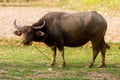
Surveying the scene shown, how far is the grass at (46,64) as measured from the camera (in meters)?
11.9

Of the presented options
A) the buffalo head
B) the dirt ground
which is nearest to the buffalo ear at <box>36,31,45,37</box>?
the buffalo head

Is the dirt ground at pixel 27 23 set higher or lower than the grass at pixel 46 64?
lower

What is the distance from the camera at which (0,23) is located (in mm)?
24672

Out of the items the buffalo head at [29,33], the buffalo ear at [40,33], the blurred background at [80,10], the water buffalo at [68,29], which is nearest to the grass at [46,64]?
the water buffalo at [68,29]

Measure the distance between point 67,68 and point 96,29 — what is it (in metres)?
1.42

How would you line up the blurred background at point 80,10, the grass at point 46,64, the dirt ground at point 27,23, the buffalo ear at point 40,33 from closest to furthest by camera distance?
1. the grass at point 46,64
2. the buffalo ear at point 40,33
3. the dirt ground at point 27,23
4. the blurred background at point 80,10

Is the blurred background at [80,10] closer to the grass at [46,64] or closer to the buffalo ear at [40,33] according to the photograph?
the grass at [46,64]

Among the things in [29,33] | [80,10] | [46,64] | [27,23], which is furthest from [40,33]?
[80,10]

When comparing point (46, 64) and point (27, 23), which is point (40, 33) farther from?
point (27, 23)

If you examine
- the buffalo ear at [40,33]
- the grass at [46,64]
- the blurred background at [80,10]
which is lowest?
the blurred background at [80,10]

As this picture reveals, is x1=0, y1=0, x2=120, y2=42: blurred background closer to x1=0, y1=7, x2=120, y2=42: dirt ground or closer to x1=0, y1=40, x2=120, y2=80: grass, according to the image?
x1=0, y1=7, x2=120, y2=42: dirt ground

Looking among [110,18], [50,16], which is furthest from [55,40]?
[110,18]

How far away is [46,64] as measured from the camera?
1397cm

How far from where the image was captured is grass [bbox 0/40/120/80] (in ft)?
39.1
